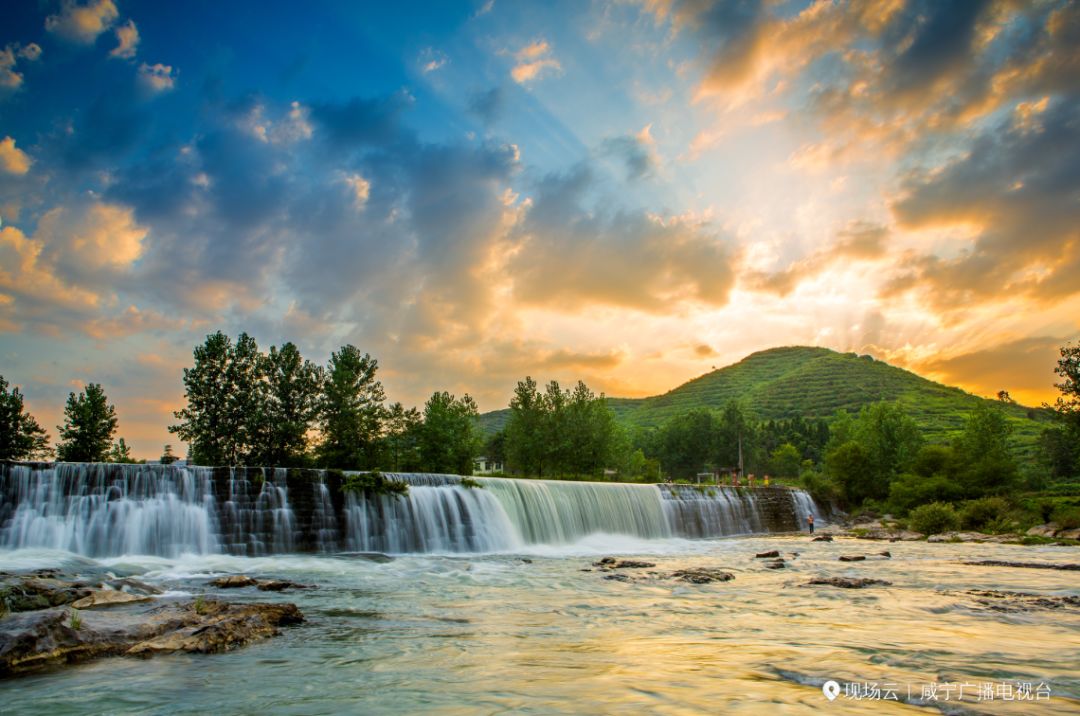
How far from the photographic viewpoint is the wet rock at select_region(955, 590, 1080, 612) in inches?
369

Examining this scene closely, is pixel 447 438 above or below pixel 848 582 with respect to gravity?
above

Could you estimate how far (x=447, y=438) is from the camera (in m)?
46.0

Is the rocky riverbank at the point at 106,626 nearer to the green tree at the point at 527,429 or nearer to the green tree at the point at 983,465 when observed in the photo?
the green tree at the point at 527,429

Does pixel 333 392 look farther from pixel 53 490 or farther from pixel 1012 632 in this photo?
pixel 1012 632

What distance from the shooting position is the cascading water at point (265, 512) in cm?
1695

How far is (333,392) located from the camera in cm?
4247

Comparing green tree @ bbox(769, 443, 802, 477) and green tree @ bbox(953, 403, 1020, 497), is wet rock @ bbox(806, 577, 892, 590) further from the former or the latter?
green tree @ bbox(769, 443, 802, 477)

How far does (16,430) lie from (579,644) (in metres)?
53.4

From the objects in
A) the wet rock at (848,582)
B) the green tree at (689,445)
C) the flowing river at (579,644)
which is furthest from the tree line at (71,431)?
the green tree at (689,445)

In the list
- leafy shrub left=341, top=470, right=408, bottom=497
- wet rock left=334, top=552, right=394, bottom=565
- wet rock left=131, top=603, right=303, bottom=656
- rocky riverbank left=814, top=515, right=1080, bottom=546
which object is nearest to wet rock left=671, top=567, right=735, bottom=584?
wet rock left=131, top=603, right=303, bottom=656

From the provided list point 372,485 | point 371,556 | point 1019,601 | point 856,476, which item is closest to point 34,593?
point 371,556

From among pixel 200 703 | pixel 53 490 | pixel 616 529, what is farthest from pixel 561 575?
pixel 616 529

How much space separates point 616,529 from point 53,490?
81.3 feet

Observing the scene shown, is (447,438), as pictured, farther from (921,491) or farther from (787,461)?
(787,461)
